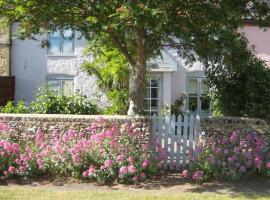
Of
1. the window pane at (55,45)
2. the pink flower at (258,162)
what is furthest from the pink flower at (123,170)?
the window pane at (55,45)

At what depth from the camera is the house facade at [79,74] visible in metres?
17.9

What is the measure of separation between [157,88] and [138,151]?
9.04 meters

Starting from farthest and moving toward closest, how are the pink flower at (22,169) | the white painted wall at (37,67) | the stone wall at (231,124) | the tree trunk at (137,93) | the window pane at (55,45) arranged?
the window pane at (55,45), the white painted wall at (37,67), the tree trunk at (137,93), the stone wall at (231,124), the pink flower at (22,169)

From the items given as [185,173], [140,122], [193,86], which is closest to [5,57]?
[193,86]

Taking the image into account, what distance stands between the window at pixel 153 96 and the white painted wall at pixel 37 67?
79.5 inches

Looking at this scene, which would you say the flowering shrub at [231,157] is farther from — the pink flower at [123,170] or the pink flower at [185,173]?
the pink flower at [123,170]

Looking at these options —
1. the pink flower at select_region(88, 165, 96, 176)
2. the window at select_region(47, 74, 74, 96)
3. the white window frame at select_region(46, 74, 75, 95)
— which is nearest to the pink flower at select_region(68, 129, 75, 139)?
the pink flower at select_region(88, 165, 96, 176)

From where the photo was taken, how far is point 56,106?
1330 cm

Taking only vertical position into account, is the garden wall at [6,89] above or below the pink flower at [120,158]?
above

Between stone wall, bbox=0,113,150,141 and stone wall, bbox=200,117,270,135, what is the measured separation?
1.26 meters

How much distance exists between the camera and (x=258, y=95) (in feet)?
32.9

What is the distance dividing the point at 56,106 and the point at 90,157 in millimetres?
4609

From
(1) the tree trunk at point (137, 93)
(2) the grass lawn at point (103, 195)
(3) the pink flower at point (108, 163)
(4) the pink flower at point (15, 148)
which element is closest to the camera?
(2) the grass lawn at point (103, 195)

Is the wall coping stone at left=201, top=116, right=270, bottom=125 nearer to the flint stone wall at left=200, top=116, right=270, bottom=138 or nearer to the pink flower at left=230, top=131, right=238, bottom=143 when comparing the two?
the flint stone wall at left=200, top=116, right=270, bottom=138
